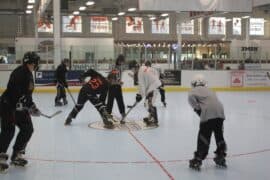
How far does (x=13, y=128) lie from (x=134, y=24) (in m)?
28.7

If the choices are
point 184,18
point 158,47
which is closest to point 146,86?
point 184,18

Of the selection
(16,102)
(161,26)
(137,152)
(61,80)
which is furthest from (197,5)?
(161,26)

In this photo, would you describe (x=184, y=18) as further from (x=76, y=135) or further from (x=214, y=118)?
(x=214, y=118)

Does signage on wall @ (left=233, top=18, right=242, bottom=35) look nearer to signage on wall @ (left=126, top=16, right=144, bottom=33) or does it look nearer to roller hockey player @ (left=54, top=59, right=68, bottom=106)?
signage on wall @ (left=126, top=16, right=144, bottom=33)

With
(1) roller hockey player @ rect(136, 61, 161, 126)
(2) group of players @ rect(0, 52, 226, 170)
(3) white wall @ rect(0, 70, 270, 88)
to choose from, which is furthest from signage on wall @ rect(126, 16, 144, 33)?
(2) group of players @ rect(0, 52, 226, 170)

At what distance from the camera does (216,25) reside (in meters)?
34.8

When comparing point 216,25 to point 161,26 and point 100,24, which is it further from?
point 100,24

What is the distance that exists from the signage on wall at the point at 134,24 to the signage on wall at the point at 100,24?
1.35m

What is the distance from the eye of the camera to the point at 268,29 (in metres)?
35.6

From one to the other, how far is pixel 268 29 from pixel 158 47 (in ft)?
36.1

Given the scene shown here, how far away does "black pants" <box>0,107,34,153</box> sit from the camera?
18.6ft

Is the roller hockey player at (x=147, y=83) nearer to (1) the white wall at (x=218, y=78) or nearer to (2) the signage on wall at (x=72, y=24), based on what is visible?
(1) the white wall at (x=218, y=78)

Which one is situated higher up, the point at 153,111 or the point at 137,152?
the point at 153,111

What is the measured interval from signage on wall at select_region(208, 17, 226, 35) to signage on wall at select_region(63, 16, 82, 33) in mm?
9815
